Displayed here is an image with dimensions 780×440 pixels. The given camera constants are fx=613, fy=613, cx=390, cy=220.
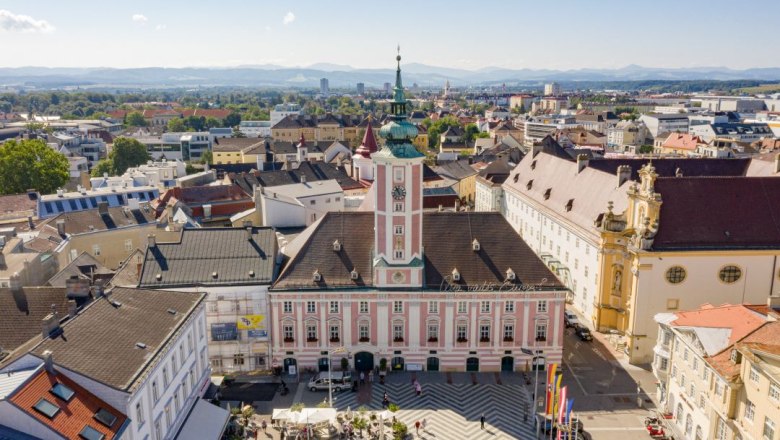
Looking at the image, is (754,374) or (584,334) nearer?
(754,374)

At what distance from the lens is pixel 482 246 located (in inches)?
2218

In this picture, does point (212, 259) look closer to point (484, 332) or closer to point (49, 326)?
point (49, 326)

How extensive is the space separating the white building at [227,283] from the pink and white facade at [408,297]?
1.63 meters

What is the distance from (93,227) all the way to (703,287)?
6729 centimetres

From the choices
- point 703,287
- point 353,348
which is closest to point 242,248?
point 353,348

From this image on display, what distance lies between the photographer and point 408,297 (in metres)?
→ 54.1

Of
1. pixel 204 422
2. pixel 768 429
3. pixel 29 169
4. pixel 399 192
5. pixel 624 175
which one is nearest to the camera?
pixel 768 429

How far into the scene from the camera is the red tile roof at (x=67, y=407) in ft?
98.9

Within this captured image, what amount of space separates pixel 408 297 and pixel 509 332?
9573mm

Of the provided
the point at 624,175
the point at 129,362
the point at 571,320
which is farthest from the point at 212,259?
the point at 624,175

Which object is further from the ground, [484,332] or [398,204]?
[398,204]

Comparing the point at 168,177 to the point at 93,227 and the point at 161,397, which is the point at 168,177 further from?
the point at 161,397

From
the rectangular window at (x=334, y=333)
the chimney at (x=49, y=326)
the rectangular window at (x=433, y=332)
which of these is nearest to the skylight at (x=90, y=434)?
the chimney at (x=49, y=326)

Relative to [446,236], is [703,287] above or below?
below
